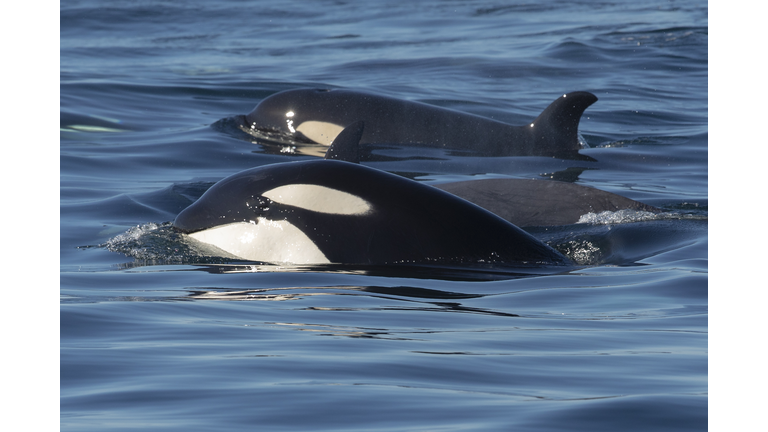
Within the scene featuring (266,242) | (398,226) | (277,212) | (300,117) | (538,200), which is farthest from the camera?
(300,117)

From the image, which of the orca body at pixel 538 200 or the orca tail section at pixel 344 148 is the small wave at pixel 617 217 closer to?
the orca body at pixel 538 200

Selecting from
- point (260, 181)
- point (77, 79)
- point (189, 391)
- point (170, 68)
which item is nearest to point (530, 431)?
point (189, 391)

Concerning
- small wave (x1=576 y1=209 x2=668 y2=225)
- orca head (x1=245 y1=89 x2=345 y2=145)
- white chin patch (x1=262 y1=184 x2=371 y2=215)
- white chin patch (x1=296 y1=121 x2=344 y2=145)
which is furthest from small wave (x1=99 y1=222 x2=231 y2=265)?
orca head (x1=245 y1=89 x2=345 y2=145)

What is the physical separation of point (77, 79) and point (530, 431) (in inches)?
698

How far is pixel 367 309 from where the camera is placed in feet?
16.7

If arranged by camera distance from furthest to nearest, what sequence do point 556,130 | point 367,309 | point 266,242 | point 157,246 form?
point 556,130
point 157,246
point 266,242
point 367,309

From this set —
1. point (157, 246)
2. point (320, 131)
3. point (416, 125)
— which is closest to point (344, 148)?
point (157, 246)

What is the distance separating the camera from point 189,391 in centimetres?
345

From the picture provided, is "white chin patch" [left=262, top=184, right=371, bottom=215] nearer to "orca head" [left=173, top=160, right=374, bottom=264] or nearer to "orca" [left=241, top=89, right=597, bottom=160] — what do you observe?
"orca head" [left=173, top=160, right=374, bottom=264]

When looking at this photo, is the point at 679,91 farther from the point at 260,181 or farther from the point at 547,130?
the point at 260,181

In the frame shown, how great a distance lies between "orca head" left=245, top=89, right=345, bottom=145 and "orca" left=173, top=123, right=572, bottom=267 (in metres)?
6.65

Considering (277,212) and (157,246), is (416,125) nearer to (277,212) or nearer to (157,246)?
(157,246)

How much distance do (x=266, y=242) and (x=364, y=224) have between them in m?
0.71

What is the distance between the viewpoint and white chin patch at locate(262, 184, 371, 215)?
6027 mm
